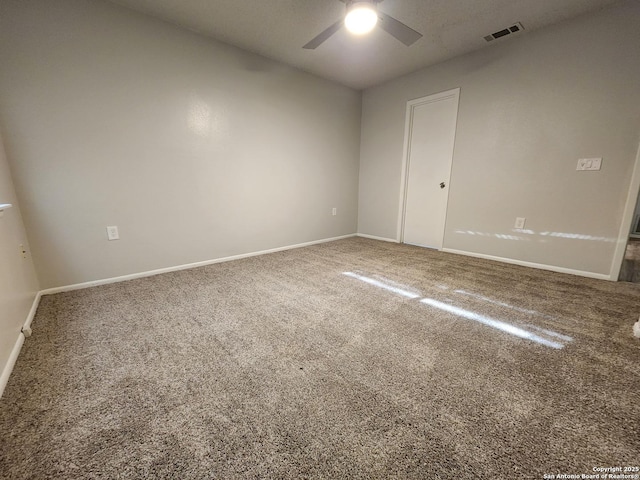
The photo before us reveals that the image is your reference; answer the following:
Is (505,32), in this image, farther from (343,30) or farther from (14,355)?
(14,355)

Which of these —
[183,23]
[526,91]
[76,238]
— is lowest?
[76,238]

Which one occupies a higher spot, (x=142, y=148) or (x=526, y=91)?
(x=526, y=91)

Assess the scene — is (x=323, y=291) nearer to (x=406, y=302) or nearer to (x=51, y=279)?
(x=406, y=302)

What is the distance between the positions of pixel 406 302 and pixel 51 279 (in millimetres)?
2895

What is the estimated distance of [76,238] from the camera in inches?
81.3

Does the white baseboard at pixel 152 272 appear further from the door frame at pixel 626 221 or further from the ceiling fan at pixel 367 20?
the door frame at pixel 626 221

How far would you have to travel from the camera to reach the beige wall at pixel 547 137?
214 centimetres

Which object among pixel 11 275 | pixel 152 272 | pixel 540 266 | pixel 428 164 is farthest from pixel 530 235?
pixel 11 275

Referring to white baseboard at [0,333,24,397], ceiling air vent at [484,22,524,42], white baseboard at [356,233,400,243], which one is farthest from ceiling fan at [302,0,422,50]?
white baseboard at [0,333,24,397]

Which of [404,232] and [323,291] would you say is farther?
[404,232]

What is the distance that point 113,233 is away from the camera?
222 centimetres

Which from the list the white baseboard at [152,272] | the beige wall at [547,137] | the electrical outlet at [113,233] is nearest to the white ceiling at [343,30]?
the beige wall at [547,137]

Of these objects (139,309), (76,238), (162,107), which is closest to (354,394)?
(139,309)

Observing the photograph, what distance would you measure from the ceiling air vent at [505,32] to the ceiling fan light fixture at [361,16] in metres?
1.59
